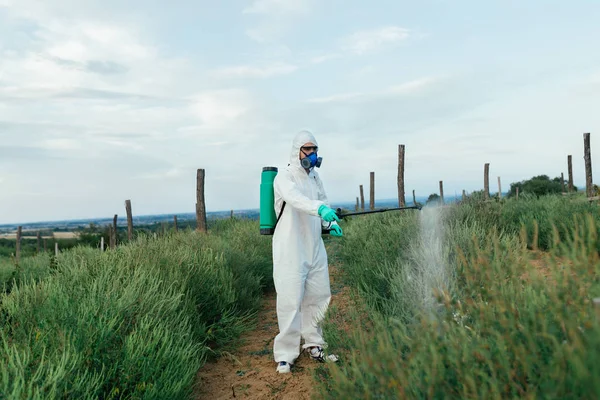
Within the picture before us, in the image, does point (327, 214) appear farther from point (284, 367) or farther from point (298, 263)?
point (284, 367)

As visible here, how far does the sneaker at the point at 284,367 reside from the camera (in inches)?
187

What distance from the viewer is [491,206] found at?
1086 centimetres

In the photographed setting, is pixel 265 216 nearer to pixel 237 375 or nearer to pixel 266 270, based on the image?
pixel 237 375

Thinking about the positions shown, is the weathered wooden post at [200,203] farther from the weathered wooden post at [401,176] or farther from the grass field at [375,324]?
the weathered wooden post at [401,176]

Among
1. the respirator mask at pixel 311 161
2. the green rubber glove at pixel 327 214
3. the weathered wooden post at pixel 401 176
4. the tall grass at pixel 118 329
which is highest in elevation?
the weathered wooden post at pixel 401 176

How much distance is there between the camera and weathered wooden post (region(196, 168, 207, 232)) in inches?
532

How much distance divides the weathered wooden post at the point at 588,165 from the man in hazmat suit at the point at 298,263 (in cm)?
1888

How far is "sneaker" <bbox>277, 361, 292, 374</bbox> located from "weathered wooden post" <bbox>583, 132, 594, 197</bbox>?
19261 mm

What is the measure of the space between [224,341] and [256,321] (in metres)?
1.20

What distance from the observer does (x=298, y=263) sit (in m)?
4.67

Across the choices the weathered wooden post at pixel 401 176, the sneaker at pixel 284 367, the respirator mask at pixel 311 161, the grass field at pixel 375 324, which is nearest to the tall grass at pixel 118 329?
the grass field at pixel 375 324

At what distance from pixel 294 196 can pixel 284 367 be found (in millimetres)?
1622

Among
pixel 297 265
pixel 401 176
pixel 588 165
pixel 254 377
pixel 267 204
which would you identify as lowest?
pixel 254 377

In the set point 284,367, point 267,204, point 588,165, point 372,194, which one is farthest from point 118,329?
point 372,194
